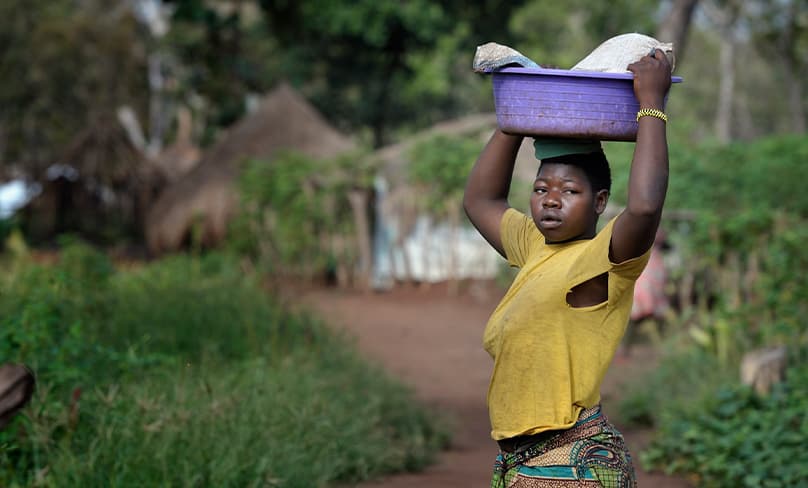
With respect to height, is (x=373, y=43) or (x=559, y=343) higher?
(x=373, y=43)

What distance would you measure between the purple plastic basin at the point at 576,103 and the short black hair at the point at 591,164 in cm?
12

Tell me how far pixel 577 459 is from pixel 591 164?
0.79m

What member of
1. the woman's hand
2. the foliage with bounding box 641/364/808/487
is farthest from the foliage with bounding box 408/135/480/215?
the woman's hand

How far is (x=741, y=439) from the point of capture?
5.64 m

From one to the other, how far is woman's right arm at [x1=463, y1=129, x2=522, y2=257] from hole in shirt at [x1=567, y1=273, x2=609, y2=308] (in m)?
0.48

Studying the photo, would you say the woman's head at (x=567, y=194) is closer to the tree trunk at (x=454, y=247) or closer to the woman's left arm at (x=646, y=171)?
the woman's left arm at (x=646, y=171)

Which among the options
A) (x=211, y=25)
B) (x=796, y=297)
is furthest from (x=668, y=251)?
(x=211, y=25)

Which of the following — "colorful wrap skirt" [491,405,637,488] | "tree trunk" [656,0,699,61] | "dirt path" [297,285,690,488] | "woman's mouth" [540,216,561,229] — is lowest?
"dirt path" [297,285,690,488]

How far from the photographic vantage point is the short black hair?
3.02 m

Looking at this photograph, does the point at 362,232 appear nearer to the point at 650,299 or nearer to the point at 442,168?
the point at 442,168

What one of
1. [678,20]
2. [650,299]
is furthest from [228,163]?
[650,299]

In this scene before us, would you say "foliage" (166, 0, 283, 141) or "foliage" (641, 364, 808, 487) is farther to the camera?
"foliage" (166, 0, 283, 141)

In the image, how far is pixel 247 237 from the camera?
15531mm

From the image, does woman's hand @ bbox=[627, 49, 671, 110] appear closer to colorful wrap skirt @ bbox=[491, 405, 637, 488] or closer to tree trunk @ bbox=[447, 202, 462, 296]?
colorful wrap skirt @ bbox=[491, 405, 637, 488]
